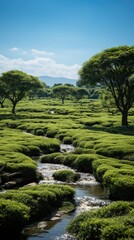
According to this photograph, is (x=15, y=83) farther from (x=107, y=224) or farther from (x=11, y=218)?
(x=107, y=224)

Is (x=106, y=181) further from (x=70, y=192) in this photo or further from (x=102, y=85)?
(x=102, y=85)

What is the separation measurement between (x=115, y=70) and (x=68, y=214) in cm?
6074

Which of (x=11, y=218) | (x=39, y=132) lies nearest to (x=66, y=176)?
(x=11, y=218)

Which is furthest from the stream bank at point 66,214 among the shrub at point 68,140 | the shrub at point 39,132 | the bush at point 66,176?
the shrub at point 39,132

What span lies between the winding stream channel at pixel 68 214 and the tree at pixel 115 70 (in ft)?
136

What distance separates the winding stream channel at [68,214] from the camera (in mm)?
19808

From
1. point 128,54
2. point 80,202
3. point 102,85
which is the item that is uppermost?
point 128,54

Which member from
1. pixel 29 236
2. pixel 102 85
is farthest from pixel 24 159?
pixel 102 85

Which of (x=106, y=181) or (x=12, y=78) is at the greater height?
(x=12, y=78)

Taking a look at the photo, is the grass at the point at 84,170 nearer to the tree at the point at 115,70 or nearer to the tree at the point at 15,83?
the tree at the point at 115,70

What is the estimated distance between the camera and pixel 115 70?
80.1 meters

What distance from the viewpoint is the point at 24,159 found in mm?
39125

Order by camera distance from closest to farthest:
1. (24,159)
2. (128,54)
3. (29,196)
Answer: (29,196)
(24,159)
(128,54)

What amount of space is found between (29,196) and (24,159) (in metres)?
15.9
